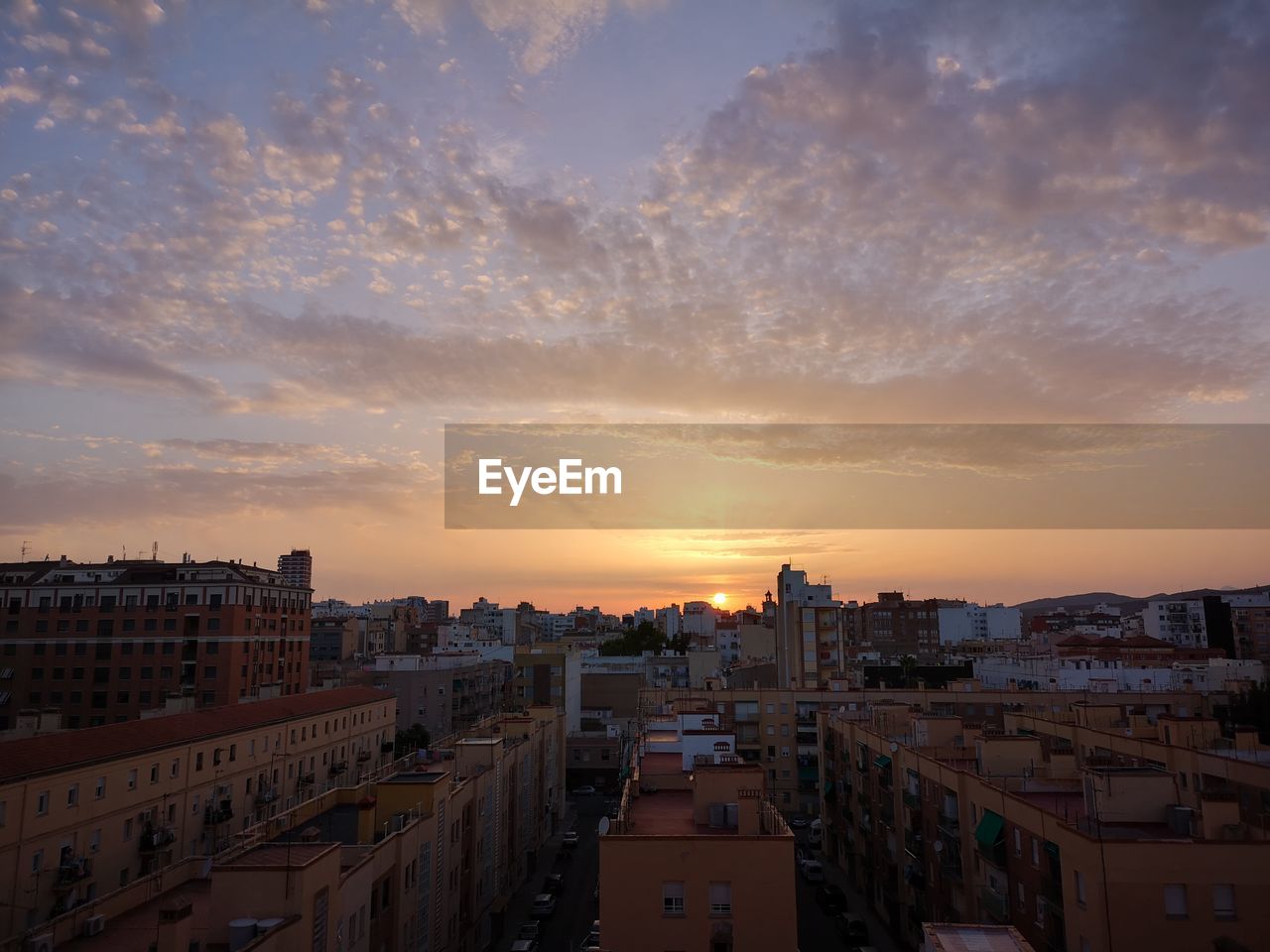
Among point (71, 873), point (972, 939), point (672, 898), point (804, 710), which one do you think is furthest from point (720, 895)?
point (804, 710)

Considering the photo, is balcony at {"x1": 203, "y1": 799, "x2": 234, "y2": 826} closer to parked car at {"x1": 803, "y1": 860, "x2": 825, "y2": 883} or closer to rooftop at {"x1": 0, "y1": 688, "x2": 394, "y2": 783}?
rooftop at {"x1": 0, "y1": 688, "x2": 394, "y2": 783}

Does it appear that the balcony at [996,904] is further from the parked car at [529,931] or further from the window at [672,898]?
the parked car at [529,931]

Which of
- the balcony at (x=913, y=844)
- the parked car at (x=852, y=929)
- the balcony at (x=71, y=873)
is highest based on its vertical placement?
the balcony at (x=71, y=873)

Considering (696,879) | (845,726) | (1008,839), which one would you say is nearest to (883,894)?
(845,726)

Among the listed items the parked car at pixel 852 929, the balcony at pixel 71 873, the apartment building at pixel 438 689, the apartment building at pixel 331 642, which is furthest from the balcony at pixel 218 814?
the apartment building at pixel 331 642

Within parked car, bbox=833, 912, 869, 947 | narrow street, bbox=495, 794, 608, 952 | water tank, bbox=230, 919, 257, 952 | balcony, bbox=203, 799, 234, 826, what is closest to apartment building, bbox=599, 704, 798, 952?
water tank, bbox=230, 919, 257, 952

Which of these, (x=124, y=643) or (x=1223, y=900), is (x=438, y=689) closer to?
(x=124, y=643)

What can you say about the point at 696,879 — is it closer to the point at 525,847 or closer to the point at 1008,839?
the point at 1008,839
